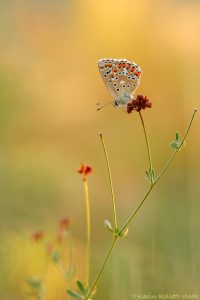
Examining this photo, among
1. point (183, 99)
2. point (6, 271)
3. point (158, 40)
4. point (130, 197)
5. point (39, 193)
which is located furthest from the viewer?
point (158, 40)

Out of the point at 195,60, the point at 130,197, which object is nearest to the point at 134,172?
the point at 130,197

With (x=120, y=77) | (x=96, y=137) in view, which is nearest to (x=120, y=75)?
(x=120, y=77)

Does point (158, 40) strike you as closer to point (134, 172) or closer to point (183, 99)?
point (183, 99)

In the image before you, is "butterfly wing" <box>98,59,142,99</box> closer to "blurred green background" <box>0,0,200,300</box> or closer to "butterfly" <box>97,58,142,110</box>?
"butterfly" <box>97,58,142,110</box>

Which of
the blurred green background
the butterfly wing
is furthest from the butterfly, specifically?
the blurred green background

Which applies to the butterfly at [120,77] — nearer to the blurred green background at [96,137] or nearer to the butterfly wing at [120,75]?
the butterfly wing at [120,75]

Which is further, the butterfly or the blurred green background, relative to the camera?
the blurred green background

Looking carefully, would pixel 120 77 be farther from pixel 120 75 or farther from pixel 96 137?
pixel 96 137
